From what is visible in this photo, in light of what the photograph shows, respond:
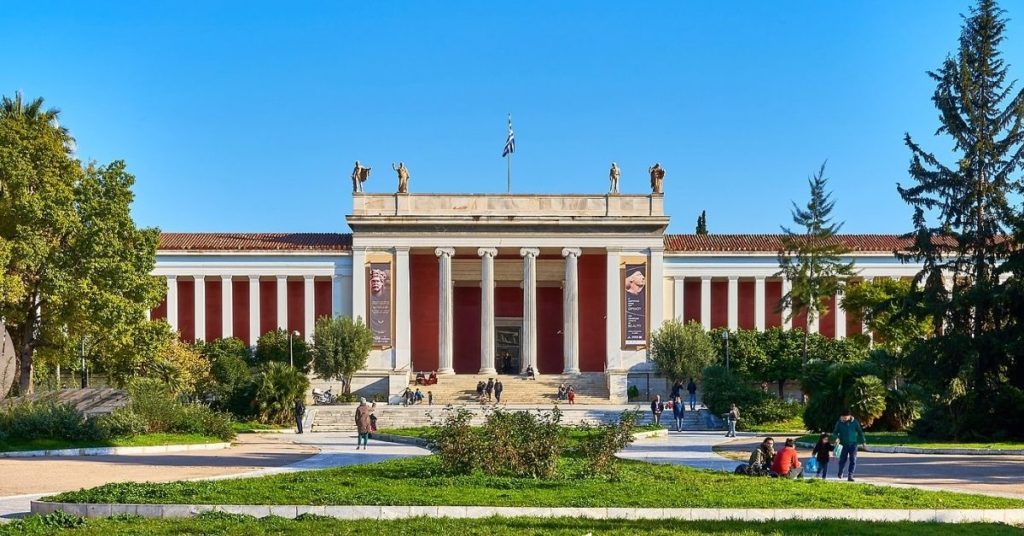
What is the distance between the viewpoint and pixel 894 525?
1435 centimetres

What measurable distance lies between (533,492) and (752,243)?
48019 millimetres

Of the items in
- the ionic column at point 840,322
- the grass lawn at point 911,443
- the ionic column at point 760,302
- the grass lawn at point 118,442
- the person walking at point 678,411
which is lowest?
the person walking at point 678,411

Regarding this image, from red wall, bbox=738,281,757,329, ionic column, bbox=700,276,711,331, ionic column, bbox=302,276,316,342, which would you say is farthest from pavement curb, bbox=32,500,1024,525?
red wall, bbox=738,281,757,329

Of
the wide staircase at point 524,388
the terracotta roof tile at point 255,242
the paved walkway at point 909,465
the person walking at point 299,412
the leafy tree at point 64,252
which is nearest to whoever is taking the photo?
the paved walkway at point 909,465

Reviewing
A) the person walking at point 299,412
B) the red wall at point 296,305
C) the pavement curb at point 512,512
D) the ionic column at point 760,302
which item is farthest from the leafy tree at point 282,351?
the pavement curb at point 512,512

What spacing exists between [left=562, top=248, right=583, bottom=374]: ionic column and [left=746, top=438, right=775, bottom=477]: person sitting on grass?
38476 millimetres

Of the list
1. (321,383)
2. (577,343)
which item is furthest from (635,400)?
(321,383)

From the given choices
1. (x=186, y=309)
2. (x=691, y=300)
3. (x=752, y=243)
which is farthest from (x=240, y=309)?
(x=752, y=243)

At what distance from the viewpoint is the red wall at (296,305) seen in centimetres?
6241

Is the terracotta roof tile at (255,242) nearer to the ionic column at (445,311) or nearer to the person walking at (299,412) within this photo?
the ionic column at (445,311)

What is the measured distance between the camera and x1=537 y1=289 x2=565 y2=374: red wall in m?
65.1

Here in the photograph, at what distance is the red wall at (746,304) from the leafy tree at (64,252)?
35.6m

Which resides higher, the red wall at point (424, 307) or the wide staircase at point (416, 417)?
the red wall at point (424, 307)

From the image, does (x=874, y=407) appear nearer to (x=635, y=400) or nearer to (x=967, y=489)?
(x=967, y=489)
